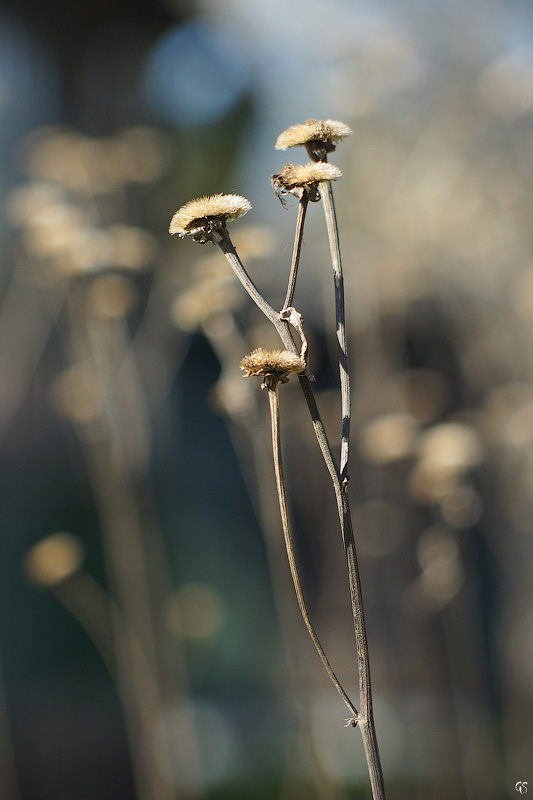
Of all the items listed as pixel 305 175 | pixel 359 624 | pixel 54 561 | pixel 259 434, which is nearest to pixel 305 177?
pixel 305 175

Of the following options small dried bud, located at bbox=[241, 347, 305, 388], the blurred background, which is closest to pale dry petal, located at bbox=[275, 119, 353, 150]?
small dried bud, located at bbox=[241, 347, 305, 388]

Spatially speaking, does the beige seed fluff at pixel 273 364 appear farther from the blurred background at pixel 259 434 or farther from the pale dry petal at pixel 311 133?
the blurred background at pixel 259 434

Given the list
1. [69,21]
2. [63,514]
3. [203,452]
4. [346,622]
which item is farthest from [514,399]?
[69,21]

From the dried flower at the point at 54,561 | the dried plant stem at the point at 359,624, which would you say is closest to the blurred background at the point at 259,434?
the dried flower at the point at 54,561

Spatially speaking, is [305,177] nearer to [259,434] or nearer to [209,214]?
[209,214]

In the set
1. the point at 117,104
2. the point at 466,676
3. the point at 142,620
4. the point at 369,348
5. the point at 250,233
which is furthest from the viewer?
the point at 117,104

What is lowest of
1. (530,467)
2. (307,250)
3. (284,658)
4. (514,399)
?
(284,658)

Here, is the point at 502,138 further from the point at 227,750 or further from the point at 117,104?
the point at 227,750
